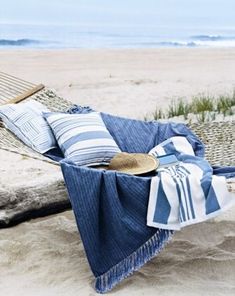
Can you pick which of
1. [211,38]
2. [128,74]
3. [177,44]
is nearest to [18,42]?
[177,44]

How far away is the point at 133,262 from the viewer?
2.42m

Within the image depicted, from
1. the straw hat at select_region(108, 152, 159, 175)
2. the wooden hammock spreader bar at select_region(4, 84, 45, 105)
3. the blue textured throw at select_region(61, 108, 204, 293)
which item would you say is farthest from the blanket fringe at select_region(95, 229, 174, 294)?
the wooden hammock spreader bar at select_region(4, 84, 45, 105)

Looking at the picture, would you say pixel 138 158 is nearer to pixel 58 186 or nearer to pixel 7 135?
pixel 58 186

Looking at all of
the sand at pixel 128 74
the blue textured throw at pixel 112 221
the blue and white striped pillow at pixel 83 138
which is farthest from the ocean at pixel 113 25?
the blue textured throw at pixel 112 221

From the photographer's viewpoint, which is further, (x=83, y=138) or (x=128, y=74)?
(x=128, y=74)

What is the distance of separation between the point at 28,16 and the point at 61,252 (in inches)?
905

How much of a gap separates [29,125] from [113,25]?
1900cm

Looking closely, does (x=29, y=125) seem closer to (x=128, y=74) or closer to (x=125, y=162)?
(x=125, y=162)

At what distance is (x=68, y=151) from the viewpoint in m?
3.11

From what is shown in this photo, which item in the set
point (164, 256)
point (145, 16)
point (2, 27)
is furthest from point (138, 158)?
point (145, 16)

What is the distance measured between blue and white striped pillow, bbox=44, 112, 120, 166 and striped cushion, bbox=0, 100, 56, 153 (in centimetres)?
4

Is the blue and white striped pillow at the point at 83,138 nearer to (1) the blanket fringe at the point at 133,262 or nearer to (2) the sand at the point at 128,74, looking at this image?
(1) the blanket fringe at the point at 133,262

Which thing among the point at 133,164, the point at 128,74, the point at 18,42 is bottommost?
the point at 18,42

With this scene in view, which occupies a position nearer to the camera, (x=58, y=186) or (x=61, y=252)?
(x=61, y=252)
